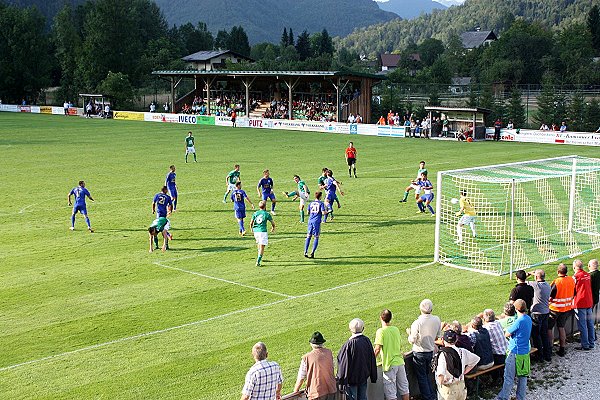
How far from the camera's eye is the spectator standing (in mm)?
10336

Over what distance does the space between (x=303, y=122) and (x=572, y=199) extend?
4104 cm

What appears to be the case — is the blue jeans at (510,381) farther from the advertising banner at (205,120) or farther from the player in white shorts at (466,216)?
the advertising banner at (205,120)

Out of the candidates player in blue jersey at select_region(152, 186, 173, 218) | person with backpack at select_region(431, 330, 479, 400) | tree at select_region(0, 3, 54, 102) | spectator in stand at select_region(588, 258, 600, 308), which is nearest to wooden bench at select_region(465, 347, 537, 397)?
person with backpack at select_region(431, 330, 479, 400)

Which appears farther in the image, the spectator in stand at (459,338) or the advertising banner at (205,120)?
the advertising banner at (205,120)

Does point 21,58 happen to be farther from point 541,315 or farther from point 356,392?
point 356,392

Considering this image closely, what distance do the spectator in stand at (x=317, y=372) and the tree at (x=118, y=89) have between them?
77.3 m

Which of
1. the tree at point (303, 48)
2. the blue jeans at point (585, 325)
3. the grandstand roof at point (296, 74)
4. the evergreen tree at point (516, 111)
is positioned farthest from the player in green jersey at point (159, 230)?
the tree at point (303, 48)

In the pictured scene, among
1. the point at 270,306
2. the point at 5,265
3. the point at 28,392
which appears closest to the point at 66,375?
the point at 28,392

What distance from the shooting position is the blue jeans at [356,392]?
9992mm

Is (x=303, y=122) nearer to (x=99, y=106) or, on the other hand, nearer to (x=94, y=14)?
(x=99, y=106)

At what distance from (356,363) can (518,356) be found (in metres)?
2.84

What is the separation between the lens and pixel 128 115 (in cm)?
7450

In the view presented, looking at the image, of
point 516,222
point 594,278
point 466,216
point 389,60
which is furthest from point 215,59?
point 594,278

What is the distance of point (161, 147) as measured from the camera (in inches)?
1847
